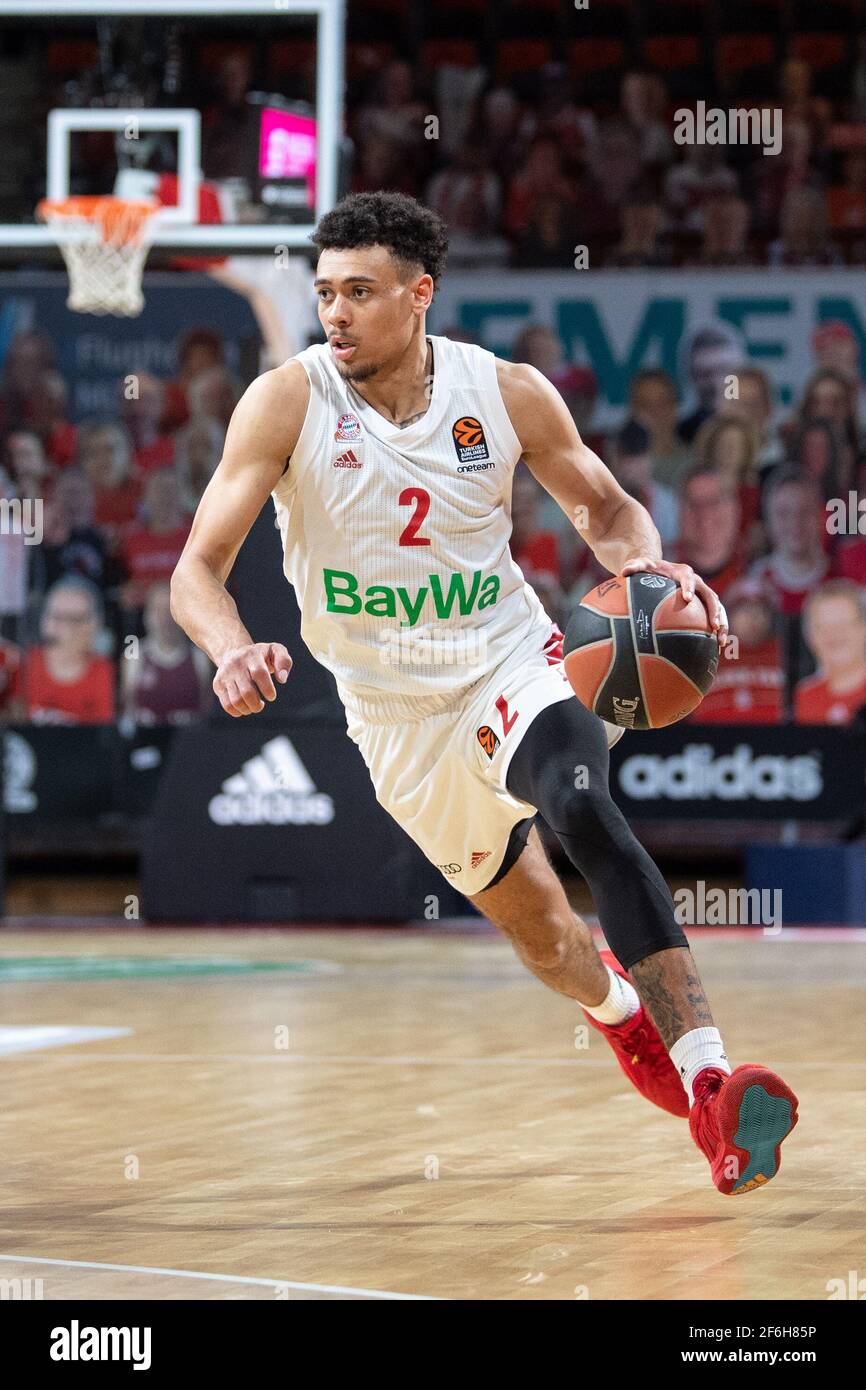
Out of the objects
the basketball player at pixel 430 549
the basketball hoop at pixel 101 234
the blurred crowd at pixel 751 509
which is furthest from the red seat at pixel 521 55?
the basketball player at pixel 430 549

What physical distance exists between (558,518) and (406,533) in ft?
32.8

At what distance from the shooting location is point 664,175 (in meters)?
16.3

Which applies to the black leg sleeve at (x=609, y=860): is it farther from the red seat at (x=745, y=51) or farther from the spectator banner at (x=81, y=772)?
the red seat at (x=745, y=51)

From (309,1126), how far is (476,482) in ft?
6.22

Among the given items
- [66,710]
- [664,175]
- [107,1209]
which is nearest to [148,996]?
[107,1209]

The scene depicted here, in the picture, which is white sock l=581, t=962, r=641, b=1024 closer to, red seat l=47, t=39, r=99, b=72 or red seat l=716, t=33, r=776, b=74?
red seat l=716, t=33, r=776, b=74

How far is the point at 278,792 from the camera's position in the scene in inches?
445

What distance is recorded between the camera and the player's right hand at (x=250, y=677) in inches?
141

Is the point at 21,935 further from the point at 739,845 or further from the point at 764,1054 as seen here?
the point at 764,1054

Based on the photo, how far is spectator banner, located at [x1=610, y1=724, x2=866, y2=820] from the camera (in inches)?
455

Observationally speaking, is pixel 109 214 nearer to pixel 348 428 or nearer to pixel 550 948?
pixel 348 428

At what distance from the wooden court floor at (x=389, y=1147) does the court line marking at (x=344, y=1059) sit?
0.08ft

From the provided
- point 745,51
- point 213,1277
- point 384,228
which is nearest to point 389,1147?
point 213,1277

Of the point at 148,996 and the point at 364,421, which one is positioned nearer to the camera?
the point at 364,421
